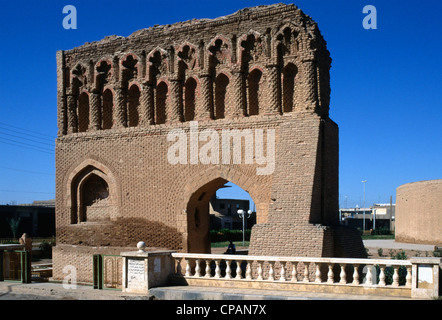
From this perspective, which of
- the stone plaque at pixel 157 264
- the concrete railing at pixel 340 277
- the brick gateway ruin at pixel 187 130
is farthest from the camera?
the brick gateway ruin at pixel 187 130

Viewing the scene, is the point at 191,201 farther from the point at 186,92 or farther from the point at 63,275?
the point at 63,275

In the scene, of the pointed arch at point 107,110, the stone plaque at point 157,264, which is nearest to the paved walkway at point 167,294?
the stone plaque at point 157,264

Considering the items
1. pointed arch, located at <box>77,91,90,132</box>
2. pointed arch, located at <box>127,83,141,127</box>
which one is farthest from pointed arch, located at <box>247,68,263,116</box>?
pointed arch, located at <box>77,91,90,132</box>

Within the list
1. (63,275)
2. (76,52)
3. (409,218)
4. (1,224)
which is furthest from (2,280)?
(409,218)

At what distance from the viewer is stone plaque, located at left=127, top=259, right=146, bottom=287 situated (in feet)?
36.5

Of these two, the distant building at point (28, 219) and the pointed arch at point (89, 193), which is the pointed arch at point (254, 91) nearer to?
the pointed arch at point (89, 193)

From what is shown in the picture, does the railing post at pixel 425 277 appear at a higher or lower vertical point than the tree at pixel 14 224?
higher

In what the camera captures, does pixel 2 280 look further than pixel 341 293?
Yes

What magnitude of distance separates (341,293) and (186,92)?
7914 mm

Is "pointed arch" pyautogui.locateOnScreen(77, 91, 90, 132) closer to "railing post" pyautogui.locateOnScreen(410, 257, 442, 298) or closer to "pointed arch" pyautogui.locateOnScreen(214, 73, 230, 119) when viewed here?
"pointed arch" pyautogui.locateOnScreen(214, 73, 230, 119)

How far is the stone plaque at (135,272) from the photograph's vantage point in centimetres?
1112

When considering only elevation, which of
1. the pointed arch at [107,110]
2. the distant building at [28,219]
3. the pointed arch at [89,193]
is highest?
the pointed arch at [107,110]

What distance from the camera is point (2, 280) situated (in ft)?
44.1

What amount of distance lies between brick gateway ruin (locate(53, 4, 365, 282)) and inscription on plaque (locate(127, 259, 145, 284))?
2.89 m
